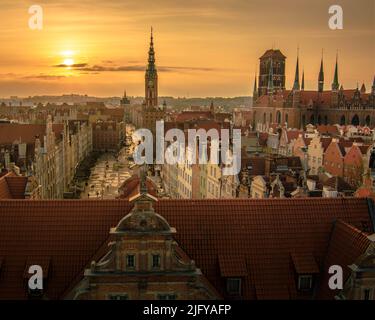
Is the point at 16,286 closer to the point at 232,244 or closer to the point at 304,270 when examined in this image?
the point at 232,244

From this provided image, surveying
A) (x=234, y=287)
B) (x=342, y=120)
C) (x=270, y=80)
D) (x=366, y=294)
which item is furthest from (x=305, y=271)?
(x=270, y=80)

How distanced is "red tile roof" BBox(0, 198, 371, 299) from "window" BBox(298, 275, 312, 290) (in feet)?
0.67

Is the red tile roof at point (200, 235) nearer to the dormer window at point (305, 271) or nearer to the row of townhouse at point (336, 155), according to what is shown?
the dormer window at point (305, 271)

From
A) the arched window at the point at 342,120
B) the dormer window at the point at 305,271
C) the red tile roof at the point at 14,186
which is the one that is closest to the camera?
the dormer window at the point at 305,271

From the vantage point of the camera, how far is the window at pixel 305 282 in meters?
13.2

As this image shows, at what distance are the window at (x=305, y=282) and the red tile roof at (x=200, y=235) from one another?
Answer: 205mm

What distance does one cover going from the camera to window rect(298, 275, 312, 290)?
13.2 meters

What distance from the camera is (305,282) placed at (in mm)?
Answer: 13227

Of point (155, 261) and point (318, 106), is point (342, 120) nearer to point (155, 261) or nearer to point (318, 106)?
point (318, 106)

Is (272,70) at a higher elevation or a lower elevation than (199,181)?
higher

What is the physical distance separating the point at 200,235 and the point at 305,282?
3.04 metres

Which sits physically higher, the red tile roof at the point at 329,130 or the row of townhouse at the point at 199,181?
the red tile roof at the point at 329,130

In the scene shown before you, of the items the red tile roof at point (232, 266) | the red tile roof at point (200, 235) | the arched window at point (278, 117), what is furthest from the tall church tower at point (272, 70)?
the red tile roof at point (232, 266)

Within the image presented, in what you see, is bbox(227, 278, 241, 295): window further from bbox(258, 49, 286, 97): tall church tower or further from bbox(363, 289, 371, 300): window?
bbox(258, 49, 286, 97): tall church tower
